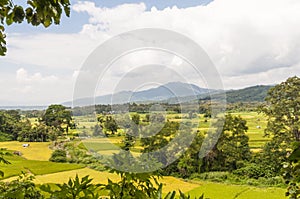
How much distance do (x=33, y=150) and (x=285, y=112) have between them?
664 inches

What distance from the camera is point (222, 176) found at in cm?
1750

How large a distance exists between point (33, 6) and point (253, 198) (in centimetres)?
1528

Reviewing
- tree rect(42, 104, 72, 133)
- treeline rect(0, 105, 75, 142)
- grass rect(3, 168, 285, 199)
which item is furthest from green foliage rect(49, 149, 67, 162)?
grass rect(3, 168, 285, 199)

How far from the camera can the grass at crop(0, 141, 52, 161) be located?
2098 centimetres

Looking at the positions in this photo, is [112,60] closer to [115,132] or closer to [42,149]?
[115,132]

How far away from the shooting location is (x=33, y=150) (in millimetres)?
22906

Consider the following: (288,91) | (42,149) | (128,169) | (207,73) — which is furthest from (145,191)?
(42,149)

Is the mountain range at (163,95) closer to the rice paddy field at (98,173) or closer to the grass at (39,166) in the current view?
the rice paddy field at (98,173)

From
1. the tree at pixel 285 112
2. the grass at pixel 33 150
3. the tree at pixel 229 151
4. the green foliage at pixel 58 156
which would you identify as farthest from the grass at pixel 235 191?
the grass at pixel 33 150

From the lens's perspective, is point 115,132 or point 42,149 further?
point 42,149

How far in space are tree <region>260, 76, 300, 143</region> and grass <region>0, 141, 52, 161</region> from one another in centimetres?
1428

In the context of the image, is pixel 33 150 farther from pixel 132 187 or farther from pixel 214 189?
pixel 132 187

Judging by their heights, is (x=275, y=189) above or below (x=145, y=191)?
below

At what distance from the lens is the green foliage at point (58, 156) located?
69.1ft
